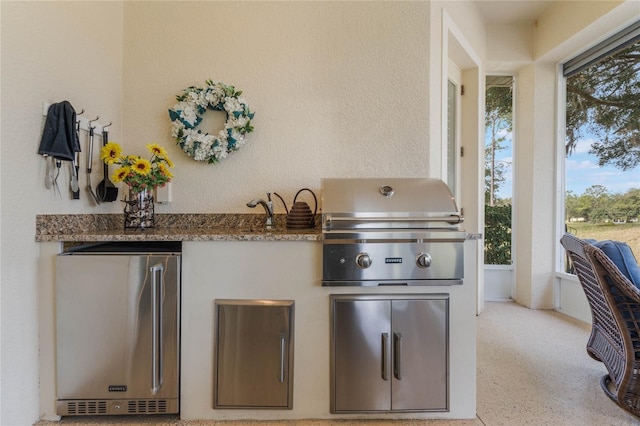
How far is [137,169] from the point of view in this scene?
1844 mm

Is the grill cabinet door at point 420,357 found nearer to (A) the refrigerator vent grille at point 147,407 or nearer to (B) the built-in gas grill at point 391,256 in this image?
(B) the built-in gas grill at point 391,256

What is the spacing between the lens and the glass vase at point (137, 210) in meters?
1.95

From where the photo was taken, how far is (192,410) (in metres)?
1.55

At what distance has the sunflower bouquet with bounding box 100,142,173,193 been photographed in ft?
6.04

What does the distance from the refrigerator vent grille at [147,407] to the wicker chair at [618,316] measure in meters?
2.22

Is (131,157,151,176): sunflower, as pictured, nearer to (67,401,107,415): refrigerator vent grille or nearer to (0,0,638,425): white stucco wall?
(0,0,638,425): white stucco wall

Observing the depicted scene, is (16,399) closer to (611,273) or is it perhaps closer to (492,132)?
(611,273)

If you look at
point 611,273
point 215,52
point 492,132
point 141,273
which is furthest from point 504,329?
point 215,52

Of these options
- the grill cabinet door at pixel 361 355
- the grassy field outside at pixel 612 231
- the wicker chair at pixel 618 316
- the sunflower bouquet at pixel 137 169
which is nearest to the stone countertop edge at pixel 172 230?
the sunflower bouquet at pixel 137 169

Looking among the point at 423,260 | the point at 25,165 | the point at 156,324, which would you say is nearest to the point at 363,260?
the point at 423,260

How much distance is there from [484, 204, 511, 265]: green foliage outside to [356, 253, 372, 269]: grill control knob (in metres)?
2.48

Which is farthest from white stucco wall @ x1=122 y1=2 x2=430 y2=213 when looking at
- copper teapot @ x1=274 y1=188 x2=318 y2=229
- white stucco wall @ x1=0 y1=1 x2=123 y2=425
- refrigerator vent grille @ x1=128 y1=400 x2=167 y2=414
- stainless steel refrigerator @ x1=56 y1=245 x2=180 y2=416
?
refrigerator vent grille @ x1=128 y1=400 x2=167 y2=414

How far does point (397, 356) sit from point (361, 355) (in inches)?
6.7

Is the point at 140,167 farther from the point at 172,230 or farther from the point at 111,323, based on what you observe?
the point at 111,323
